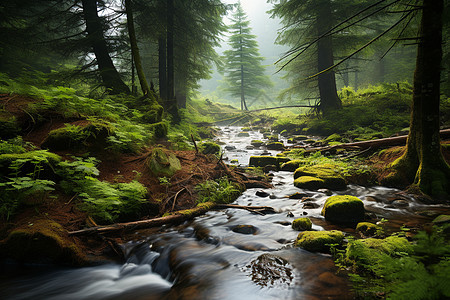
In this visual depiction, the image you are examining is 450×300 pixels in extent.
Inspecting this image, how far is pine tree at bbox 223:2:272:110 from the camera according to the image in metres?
28.4

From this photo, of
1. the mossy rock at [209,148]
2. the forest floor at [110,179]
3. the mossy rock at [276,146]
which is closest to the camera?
the forest floor at [110,179]

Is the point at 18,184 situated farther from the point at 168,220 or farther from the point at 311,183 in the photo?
the point at 311,183

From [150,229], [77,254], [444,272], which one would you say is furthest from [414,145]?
[77,254]

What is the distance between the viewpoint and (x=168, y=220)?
3.68 metres

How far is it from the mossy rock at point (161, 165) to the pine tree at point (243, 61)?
24.5m

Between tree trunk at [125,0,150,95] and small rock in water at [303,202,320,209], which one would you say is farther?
tree trunk at [125,0,150,95]

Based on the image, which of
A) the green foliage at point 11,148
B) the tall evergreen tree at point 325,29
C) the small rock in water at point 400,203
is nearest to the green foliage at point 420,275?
the small rock in water at point 400,203

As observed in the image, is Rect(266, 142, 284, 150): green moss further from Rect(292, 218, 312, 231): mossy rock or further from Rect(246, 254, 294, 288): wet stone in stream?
Rect(246, 254, 294, 288): wet stone in stream

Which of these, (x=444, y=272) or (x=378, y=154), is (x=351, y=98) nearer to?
(x=378, y=154)

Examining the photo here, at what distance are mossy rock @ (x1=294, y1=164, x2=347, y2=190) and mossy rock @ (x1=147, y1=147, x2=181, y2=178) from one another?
3830mm

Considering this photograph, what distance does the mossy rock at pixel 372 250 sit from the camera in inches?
85.6

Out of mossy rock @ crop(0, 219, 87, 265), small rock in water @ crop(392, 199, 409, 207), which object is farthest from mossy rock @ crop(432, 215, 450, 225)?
mossy rock @ crop(0, 219, 87, 265)

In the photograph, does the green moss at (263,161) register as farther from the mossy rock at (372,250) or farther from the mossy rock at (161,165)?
the mossy rock at (372,250)

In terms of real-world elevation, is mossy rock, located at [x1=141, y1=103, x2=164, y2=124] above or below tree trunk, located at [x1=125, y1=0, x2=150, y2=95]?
below
